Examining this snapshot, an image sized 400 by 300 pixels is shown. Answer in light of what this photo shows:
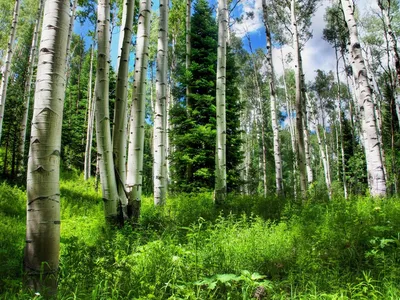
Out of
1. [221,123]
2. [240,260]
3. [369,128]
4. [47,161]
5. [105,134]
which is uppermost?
[221,123]

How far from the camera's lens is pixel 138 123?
18.1 ft

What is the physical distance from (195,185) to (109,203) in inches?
261

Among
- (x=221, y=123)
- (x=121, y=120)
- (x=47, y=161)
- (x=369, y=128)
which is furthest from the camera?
(x=221, y=123)

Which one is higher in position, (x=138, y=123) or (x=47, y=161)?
(x=138, y=123)

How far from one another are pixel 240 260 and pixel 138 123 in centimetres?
326

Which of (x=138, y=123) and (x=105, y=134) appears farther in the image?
(x=138, y=123)

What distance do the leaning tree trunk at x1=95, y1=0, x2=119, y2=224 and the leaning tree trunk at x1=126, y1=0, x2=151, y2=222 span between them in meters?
0.50

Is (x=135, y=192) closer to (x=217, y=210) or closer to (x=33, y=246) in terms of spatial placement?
(x=217, y=210)

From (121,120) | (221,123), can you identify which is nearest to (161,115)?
(221,123)

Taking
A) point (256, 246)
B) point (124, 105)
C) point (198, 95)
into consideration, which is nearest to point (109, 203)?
point (124, 105)

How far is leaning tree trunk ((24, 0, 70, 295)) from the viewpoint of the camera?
2279mm

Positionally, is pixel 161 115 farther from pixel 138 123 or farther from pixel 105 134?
pixel 105 134

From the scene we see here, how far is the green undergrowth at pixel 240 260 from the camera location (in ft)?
7.86

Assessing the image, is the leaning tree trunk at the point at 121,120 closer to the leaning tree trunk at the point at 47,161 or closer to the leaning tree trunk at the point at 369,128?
the leaning tree trunk at the point at 47,161
